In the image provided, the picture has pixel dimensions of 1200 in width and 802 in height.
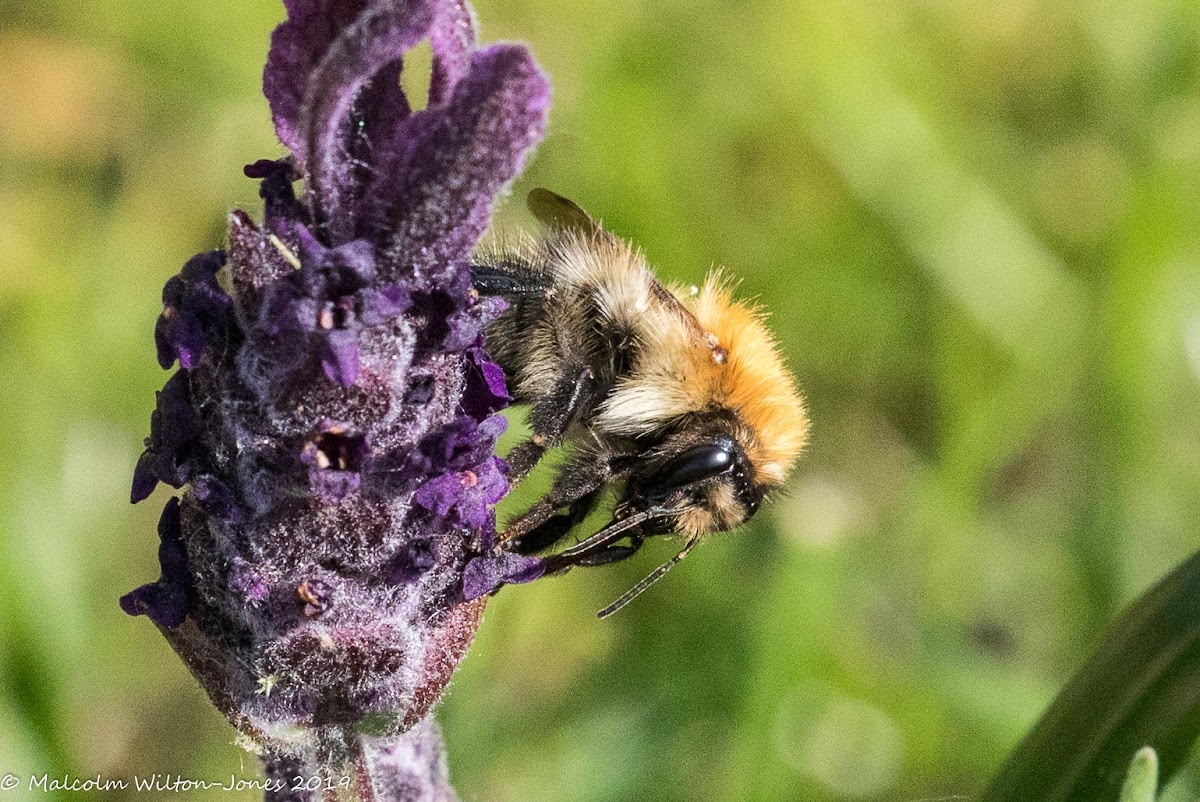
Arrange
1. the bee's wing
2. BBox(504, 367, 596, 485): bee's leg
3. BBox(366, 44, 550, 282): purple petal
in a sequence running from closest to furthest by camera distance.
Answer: BBox(366, 44, 550, 282): purple petal → BBox(504, 367, 596, 485): bee's leg → the bee's wing

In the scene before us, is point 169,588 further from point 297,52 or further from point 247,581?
point 297,52

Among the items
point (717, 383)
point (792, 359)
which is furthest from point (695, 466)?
point (792, 359)

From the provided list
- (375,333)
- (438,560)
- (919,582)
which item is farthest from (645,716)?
(375,333)

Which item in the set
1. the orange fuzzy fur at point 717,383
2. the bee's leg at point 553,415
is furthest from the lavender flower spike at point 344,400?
the orange fuzzy fur at point 717,383

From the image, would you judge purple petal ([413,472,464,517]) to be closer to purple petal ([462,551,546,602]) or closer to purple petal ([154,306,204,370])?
purple petal ([462,551,546,602])

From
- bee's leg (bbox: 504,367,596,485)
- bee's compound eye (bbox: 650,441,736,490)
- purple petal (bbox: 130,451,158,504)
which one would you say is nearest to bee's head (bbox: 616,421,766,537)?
→ bee's compound eye (bbox: 650,441,736,490)

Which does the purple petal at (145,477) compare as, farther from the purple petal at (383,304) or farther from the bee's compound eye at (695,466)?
the bee's compound eye at (695,466)

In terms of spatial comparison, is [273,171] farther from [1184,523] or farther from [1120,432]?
[1184,523]
